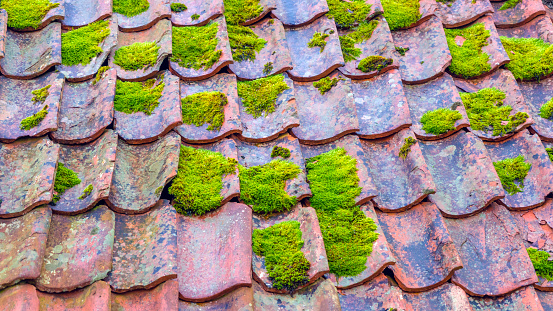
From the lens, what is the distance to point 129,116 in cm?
229

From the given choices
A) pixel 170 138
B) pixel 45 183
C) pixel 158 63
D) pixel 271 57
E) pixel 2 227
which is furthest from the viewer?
pixel 271 57

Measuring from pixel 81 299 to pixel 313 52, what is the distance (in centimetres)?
197

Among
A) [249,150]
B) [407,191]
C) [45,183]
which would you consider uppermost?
[45,183]

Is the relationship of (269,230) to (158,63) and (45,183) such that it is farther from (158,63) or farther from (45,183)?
(158,63)

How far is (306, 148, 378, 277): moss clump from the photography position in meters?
1.90

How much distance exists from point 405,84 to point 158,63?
155cm

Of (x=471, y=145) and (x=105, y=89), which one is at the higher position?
(x=105, y=89)

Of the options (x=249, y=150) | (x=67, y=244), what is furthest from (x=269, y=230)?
(x=67, y=244)

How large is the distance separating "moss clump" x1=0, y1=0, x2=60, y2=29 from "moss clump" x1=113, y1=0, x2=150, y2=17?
0.37 metres

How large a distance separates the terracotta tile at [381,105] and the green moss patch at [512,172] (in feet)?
1.90

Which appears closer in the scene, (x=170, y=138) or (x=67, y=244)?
(x=67, y=244)

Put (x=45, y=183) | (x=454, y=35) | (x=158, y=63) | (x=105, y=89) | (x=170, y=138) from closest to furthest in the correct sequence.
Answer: (x=45, y=183)
(x=170, y=138)
(x=105, y=89)
(x=158, y=63)
(x=454, y=35)

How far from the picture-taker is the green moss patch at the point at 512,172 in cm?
235

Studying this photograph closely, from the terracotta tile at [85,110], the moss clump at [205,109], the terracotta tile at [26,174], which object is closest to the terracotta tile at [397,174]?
the moss clump at [205,109]
